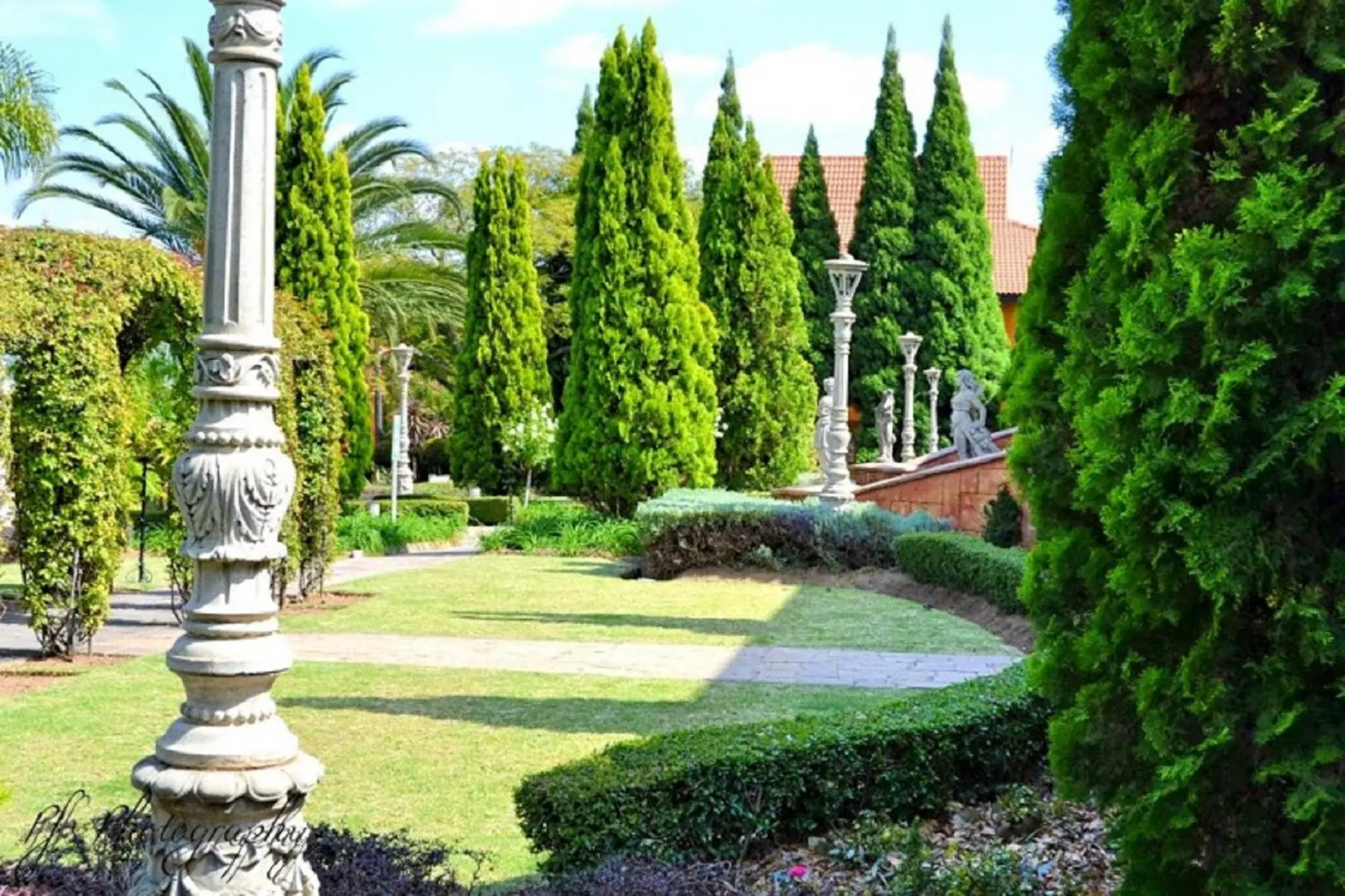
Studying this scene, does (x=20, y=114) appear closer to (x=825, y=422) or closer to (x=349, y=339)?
(x=349, y=339)

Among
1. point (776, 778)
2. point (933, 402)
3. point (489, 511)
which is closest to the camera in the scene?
point (776, 778)

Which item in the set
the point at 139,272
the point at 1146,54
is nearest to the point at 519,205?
the point at 139,272

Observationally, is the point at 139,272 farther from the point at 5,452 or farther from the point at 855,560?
the point at 855,560

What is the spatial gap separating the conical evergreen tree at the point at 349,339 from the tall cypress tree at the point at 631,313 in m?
3.89

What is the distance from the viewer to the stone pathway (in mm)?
9867

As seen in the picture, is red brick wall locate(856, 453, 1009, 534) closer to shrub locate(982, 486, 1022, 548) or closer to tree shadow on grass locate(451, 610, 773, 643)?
shrub locate(982, 486, 1022, 548)

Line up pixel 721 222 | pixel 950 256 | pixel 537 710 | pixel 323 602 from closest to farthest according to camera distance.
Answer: pixel 537 710 < pixel 323 602 < pixel 721 222 < pixel 950 256

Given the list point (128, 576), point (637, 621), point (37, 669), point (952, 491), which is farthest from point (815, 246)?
point (37, 669)

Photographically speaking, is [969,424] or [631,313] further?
[969,424]

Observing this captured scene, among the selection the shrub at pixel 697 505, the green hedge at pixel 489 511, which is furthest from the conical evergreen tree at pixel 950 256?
the shrub at pixel 697 505

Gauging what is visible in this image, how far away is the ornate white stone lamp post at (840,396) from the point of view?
18000 millimetres

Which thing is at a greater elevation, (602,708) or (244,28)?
(244,28)

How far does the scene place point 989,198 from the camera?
47.8 m

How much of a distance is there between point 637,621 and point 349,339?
12286 millimetres
